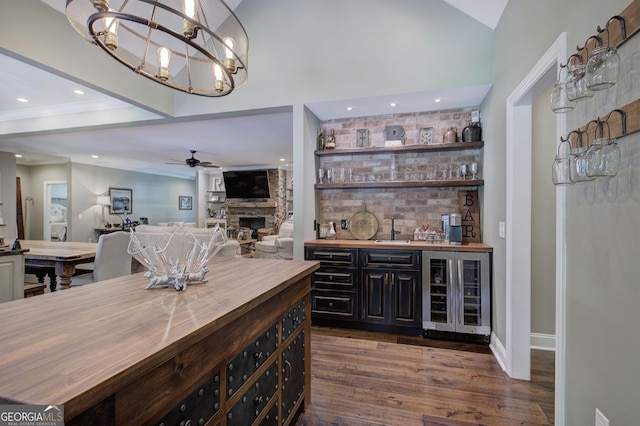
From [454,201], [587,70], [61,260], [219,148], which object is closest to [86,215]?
[219,148]

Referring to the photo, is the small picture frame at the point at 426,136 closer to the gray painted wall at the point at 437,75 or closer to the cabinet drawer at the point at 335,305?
the gray painted wall at the point at 437,75

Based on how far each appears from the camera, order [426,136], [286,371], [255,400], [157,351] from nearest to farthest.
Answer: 1. [157,351]
2. [255,400]
3. [286,371]
4. [426,136]

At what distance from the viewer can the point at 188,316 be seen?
99cm

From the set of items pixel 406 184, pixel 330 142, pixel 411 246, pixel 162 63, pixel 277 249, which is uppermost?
pixel 162 63

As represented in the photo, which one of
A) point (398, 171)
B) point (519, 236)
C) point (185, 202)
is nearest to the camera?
point (519, 236)


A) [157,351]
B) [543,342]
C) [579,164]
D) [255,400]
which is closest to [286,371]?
[255,400]

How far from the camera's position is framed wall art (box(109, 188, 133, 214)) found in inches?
371

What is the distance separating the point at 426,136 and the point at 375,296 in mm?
2007

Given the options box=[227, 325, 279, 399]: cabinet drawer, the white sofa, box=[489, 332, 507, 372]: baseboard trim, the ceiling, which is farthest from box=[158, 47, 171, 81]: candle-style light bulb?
the white sofa

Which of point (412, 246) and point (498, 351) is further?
point (412, 246)

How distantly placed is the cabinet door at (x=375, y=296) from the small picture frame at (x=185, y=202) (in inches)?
434

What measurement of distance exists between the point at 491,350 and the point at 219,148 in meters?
6.43

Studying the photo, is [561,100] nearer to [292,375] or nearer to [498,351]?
[292,375]

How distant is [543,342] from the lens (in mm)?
2895
